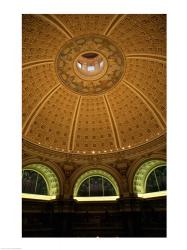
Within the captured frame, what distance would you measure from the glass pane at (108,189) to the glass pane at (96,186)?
27 centimetres

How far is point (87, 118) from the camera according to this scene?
18969 millimetres

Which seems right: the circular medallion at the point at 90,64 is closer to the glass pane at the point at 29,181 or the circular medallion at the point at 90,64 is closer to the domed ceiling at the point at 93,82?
the domed ceiling at the point at 93,82

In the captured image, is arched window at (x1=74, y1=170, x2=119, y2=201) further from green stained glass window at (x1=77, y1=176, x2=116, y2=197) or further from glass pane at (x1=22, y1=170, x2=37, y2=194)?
glass pane at (x1=22, y1=170, x2=37, y2=194)

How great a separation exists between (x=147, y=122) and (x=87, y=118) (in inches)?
155

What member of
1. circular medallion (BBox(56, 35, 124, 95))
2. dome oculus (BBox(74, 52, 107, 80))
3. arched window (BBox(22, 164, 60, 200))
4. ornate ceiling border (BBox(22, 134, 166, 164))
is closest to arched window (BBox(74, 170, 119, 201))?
ornate ceiling border (BBox(22, 134, 166, 164))

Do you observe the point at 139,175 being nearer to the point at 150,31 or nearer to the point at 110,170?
the point at 110,170

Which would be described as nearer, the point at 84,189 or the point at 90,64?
the point at 90,64

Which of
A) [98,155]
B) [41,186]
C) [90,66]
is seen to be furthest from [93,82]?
[41,186]

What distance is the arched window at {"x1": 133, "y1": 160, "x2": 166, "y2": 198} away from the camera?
1733 cm

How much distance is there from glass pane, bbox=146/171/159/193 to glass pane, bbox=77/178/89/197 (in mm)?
3885

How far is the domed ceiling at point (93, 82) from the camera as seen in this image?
45.8ft

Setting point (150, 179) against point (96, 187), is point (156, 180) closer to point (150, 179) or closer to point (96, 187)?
point (150, 179)

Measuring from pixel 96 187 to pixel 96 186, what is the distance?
6cm

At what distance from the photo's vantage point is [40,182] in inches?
709
